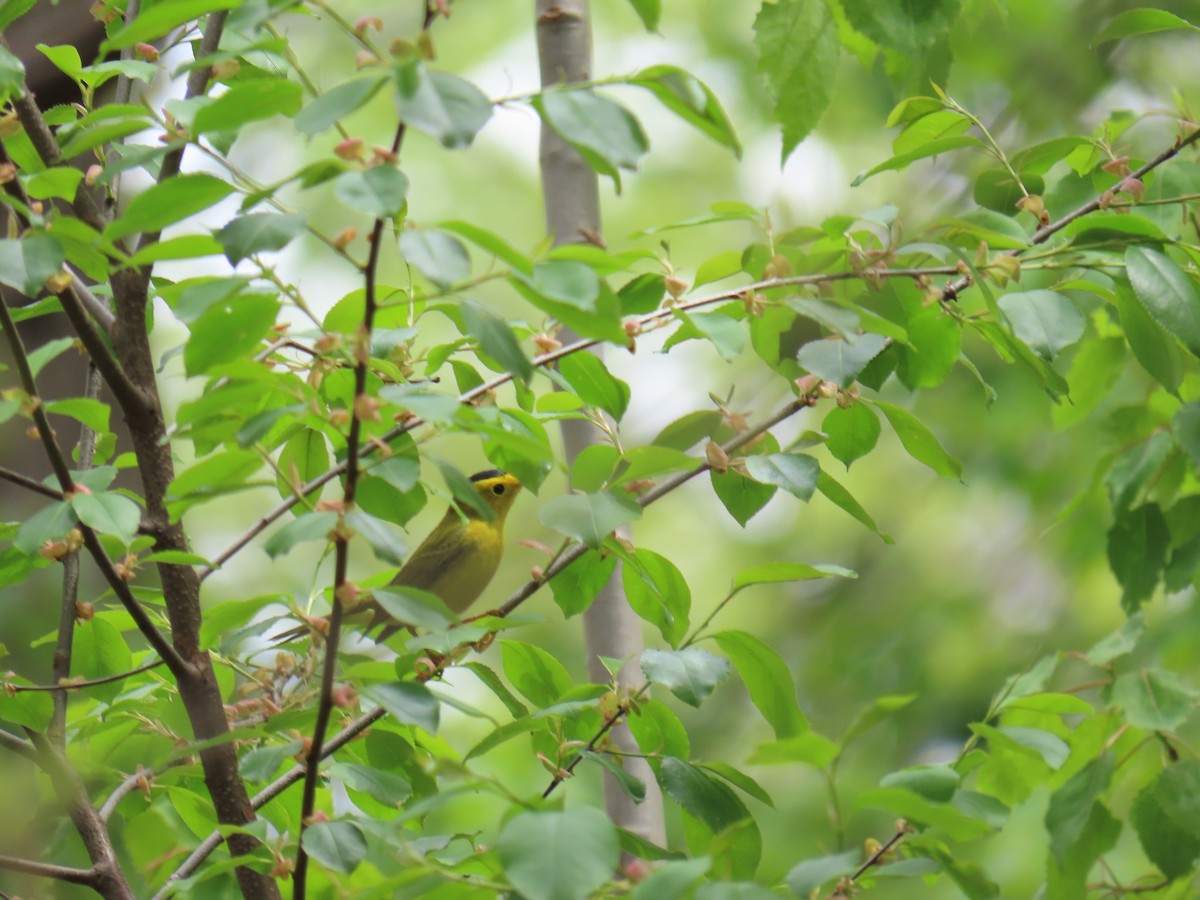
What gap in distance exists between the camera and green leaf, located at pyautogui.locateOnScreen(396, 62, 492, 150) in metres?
0.94

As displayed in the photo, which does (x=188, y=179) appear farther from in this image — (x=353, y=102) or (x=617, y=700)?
(x=617, y=700)

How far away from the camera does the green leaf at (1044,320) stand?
1508mm

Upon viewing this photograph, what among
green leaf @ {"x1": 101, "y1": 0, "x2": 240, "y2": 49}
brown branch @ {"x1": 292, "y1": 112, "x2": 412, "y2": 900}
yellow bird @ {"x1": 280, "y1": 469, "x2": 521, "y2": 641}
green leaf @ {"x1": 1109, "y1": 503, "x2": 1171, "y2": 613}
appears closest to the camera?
brown branch @ {"x1": 292, "y1": 112, "x2": 412, "y2": 900}

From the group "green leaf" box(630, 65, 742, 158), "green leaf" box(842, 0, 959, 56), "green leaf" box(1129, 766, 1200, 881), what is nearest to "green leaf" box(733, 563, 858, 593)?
"green leaf" box(630, 65, 742, 158)

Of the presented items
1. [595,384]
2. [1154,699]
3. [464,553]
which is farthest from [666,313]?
[464,553]

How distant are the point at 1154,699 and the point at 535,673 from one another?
1114 millimetres

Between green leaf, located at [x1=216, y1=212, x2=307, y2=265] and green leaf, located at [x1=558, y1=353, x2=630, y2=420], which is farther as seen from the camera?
green leaf, located at [x1=558, y1=353, x2=630, y2=420]

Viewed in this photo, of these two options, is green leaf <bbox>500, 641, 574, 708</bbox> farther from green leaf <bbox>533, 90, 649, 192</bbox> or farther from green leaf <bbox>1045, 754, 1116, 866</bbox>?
green leaf <bbox>1045, 754, 1116, 866</bbox>

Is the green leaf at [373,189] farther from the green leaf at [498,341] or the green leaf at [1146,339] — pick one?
the green leaf at [1146,339]

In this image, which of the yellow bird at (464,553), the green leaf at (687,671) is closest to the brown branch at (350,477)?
the green leaf at (687,671)

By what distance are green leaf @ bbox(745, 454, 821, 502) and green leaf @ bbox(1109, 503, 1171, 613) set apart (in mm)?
1153

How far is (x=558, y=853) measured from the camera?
3.23 ft

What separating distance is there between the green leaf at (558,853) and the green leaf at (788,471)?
0.53 metres

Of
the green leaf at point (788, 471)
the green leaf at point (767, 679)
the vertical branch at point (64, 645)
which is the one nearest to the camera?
the green leaf at point (788, 471)
